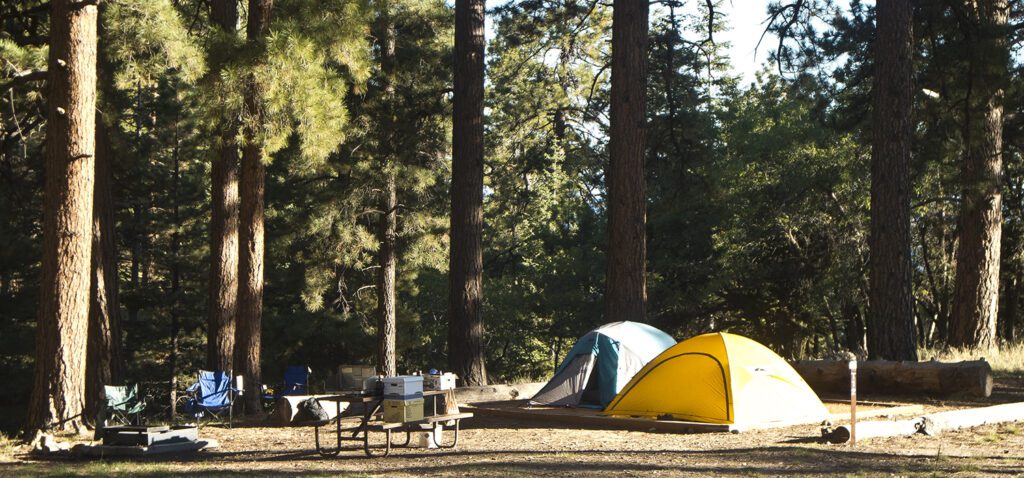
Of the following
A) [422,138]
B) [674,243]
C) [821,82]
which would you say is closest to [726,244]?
[674,243]

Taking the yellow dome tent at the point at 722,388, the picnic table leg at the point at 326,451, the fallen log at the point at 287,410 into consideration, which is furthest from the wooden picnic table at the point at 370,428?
the yellow dome tent at the point at 722,388

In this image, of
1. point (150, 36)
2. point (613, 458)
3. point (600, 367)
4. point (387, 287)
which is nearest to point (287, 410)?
point (600, 367)

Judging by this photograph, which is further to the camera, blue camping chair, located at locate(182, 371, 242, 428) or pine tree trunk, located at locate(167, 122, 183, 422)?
pine tree trunk, located at locate(167, 122, 183, 422)

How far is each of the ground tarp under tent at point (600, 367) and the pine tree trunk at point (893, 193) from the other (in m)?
4.12

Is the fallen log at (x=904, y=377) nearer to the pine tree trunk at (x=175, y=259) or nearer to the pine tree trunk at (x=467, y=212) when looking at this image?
the pine tree trunk at (x=467, y=212)

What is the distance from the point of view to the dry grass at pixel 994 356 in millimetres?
15539

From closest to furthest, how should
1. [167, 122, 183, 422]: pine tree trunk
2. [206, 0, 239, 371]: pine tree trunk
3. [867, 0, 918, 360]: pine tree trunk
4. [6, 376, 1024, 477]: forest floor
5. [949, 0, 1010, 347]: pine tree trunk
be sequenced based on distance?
[6, 376, 1024, 477]: forest floor, [206, 0, 239, 371]: pine tree trunk, [867, 0, 918, 360]: pine tree trunk, [949, 0, 1010, 347]: pine tree trunk, [167, 122, 183, 422]: pine tree trunk

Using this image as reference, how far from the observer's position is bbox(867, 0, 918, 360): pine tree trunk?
14.8 m

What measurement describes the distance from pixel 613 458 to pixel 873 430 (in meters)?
2.55

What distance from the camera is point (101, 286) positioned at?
13617mm

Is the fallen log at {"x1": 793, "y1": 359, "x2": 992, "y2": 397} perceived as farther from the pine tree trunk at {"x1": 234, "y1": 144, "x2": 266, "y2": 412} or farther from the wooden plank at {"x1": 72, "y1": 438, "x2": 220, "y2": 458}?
the wooden plank at {"x1": 72, "y1": 438, "x2": 220, "y2": 458}

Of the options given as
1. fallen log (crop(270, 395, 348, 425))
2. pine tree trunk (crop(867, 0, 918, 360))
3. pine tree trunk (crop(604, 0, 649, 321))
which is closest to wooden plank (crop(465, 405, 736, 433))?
fallen log (crop(270, 395, 348, 425))

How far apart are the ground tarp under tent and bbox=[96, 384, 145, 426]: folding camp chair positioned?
4.93m

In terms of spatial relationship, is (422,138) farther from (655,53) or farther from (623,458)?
(623,458)
